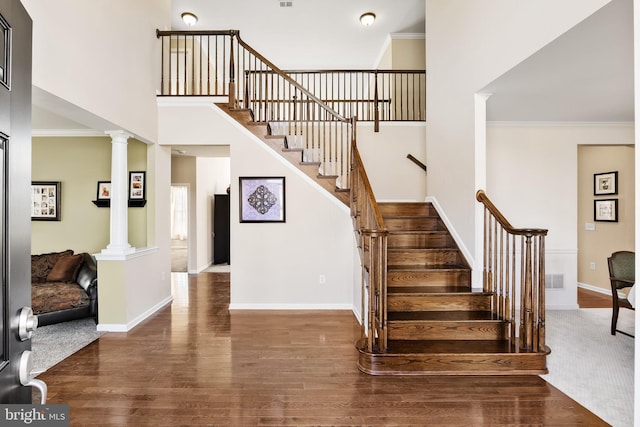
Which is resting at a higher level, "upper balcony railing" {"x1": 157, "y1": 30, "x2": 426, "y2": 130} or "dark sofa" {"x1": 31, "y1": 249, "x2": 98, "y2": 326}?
"upper balcony railing" {"x1": 157, "y1": 30, "x2": 426, "y2": 130}

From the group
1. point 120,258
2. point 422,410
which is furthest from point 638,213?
point 120,258

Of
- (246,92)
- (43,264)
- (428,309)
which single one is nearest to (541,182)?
(428,309)

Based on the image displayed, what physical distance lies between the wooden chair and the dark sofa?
5.99 m

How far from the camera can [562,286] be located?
4824 millimetres

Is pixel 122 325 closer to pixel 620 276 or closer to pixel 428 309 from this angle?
pixel 428 309

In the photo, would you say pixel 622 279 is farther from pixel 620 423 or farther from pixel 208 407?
pixel 208 407

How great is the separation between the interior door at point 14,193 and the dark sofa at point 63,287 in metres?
3.83

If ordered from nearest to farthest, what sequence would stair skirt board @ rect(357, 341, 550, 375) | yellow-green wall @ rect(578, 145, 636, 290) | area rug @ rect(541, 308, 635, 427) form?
area rug @ rect(541, 308, 635, 427)
stair skirt board @ rect(357, 341, 550, 375)
yellow-green wall @ rect(578, 145, 636, 290)

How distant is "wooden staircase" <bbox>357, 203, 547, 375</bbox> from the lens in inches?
114

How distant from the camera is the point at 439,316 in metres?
3.38

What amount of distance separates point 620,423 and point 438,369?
1.16 metres

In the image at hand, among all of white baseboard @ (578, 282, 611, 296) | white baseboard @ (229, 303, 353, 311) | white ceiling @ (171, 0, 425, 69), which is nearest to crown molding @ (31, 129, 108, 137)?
white ceiling @ (171, 0, 425, 69)

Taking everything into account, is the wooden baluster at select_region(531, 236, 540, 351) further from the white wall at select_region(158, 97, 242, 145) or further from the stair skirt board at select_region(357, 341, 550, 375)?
the white wall at select_region(158, 97, 242, 145)

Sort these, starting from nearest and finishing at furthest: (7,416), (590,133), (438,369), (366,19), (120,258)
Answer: (7,416), (438,369), (120,258), (590,133), (366,19)
